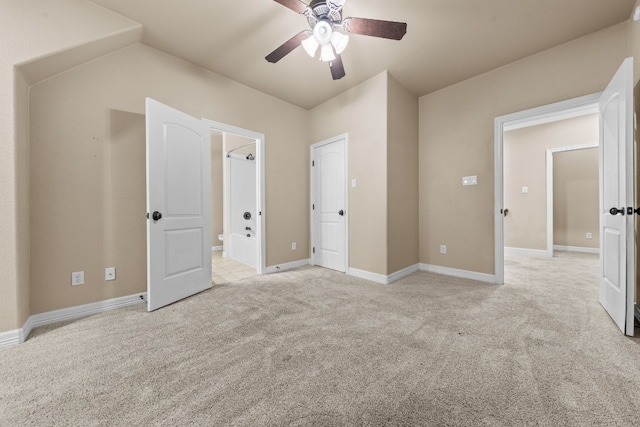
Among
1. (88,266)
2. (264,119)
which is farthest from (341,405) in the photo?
(264,119)

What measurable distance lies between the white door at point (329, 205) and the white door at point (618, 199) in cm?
256

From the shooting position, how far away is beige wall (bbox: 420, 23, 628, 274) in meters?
2.46

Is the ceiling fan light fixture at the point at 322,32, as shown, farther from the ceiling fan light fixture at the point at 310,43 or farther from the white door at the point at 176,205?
the white door at the point at 176,205

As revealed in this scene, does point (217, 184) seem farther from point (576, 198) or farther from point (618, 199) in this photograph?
point (576, 198)

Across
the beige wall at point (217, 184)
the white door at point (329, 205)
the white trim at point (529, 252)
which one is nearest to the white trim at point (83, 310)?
the white door at point (329, 205)

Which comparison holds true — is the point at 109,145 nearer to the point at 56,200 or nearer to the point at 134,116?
the point at 134,116

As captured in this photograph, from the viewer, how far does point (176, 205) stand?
250cm

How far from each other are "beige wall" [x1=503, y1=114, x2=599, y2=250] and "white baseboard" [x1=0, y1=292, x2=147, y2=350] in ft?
21.5

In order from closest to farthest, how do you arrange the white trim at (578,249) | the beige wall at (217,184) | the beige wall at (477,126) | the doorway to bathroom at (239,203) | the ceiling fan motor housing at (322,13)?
the ceiling fan motor housing at (322,13)
the beige wall at (477,126)
the doorway to bathroom at (239,203)
the white trim at (578,249)
the beige wall at (217,184)

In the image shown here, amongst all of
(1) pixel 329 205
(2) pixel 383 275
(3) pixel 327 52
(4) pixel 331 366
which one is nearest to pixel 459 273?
(2) pixel 383 275

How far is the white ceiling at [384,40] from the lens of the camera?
6.79 feet

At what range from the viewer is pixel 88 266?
2189 millimetres

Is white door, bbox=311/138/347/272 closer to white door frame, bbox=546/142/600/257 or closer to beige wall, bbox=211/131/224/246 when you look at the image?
beige wall, bbox=211/131/224/246

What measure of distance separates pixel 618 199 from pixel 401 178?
1939 millimetres
